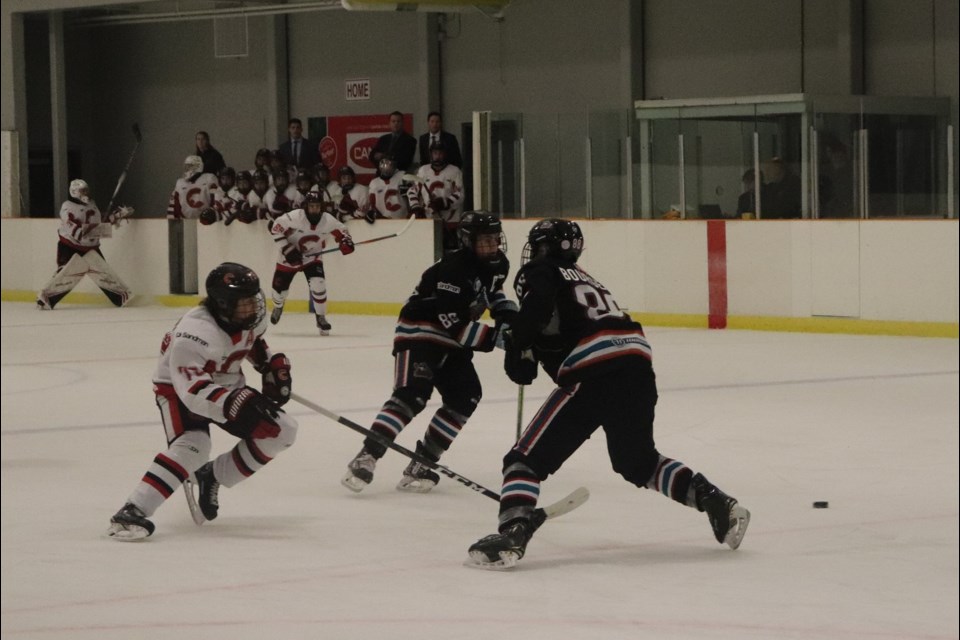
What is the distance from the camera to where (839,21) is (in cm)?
1211

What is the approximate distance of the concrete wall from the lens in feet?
32.4

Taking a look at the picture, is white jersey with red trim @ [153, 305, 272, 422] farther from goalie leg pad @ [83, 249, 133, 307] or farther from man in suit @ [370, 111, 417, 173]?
man in suit @ [370, 111, 417, 173]

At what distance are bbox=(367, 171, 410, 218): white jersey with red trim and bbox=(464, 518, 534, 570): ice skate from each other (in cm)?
393

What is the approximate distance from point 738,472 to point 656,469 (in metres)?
1.27

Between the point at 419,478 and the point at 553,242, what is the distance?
→ 1.19 metres

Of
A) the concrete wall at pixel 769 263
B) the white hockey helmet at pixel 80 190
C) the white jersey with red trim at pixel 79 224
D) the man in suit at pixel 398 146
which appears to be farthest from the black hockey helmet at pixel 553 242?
the concrete wall at pixel 769 263

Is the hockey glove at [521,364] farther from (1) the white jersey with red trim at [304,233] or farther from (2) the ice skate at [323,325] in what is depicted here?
(2) the ice skate at [323,325]

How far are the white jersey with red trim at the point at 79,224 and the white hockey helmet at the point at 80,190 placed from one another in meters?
0.02

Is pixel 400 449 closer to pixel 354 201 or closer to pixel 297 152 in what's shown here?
pixel 297 152

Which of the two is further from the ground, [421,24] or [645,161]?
[421,24]

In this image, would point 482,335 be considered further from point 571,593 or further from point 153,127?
point 153,127

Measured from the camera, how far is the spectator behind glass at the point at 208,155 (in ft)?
18.0

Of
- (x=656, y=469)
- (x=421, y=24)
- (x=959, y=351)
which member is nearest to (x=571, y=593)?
(x=656, y=469)

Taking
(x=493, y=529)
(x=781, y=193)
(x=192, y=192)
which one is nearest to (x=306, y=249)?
(x=781, y=193)
